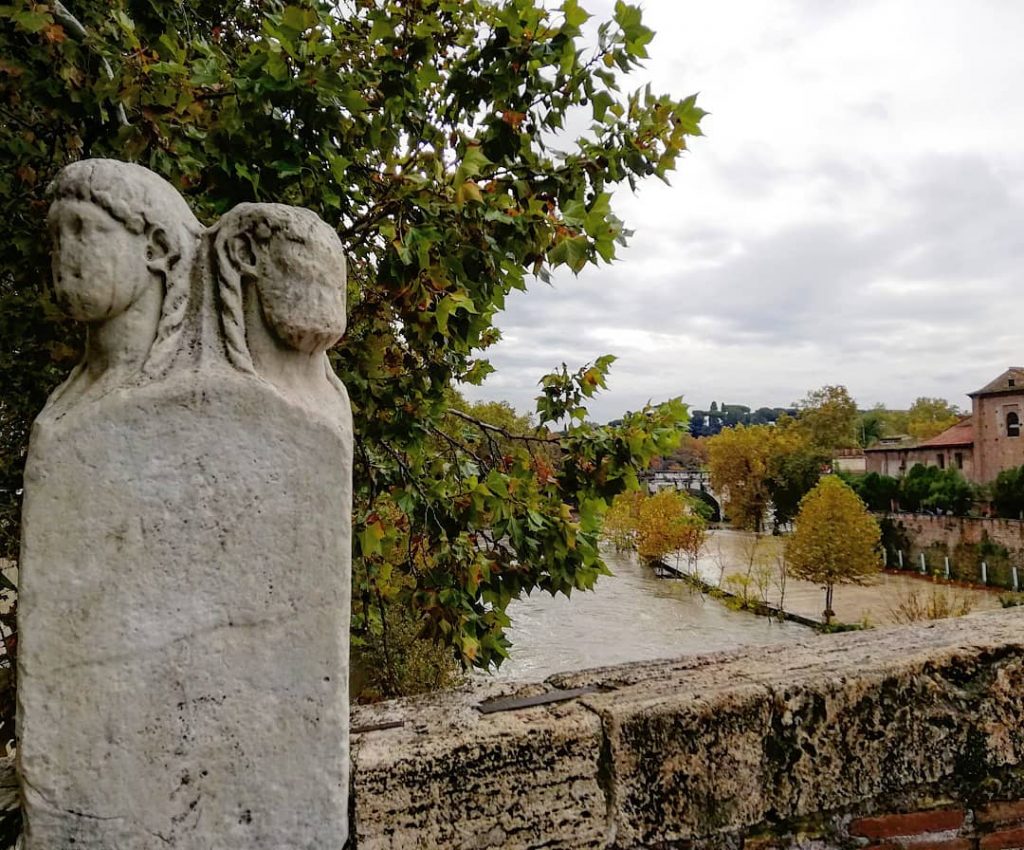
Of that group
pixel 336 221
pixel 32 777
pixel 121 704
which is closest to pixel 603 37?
pixel 336 221

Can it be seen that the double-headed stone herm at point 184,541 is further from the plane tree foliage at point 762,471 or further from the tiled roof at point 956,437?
the tiled roof at point 956,437

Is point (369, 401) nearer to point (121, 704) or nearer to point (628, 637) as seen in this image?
point (121, 704)

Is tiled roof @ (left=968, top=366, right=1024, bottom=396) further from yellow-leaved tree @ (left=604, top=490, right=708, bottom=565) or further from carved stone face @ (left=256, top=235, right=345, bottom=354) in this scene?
carved stone face @ (left=256, top=235, right=345, bottom=354)

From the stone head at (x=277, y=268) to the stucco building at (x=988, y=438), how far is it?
3744cm

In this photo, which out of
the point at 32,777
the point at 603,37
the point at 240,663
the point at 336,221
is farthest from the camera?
the point at 336,221

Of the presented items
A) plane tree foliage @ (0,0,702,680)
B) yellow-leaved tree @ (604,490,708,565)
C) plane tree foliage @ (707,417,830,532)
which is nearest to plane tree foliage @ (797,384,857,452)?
plane tree foliage @ (707,417,830,532)

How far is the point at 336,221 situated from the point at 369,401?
0.75m

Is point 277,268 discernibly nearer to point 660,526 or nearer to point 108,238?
point 108,238

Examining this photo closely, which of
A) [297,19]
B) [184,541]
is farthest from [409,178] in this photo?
[184,541]

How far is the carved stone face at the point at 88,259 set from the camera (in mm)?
1392

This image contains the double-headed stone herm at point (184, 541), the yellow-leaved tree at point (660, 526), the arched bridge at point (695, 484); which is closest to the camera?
the double-headed stone herm at point (184, 541)

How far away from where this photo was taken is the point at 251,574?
146 centimetres

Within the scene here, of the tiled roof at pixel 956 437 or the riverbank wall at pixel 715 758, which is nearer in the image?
the riverbank wall at pixel 715 758

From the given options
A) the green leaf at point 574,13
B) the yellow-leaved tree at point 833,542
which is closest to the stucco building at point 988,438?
the yellow-leaved tree at point 833,542
